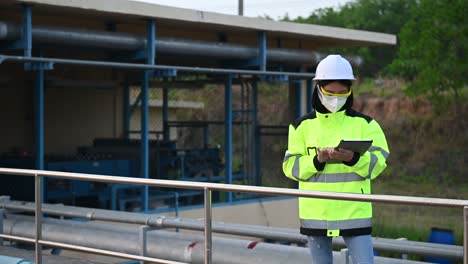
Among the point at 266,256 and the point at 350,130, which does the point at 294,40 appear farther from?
the point at 350,130

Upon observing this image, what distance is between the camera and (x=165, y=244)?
8.92 m

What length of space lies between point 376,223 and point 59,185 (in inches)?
326

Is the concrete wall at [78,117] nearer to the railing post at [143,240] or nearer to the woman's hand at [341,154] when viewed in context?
the railing post at [143,240]

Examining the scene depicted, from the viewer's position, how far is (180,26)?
15.0m

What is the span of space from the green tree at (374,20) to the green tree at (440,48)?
8748 mm

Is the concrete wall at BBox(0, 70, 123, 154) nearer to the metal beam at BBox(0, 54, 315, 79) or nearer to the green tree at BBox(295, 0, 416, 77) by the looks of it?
the metal beam at BBox(0, 54, 315, 79)

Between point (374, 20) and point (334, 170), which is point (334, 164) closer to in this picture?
point (334, 170)

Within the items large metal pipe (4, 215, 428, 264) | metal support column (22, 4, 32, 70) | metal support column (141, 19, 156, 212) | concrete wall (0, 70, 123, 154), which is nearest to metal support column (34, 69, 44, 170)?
metal support column (22, 4, 32, 70)

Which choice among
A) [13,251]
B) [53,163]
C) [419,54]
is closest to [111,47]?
[53,163]

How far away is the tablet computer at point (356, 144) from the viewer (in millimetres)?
4977

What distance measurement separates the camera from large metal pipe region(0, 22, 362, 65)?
1208 centimetres

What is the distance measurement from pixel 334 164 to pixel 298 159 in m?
0.25

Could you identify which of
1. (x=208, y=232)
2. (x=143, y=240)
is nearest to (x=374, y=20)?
(x=143, y=240)

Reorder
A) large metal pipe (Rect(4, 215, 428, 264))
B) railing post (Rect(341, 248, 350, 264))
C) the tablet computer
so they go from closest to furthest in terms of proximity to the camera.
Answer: the tablet computer → railing post (Rect(341, 248, 350, 264)) → large metal pipe (Rect(4, 215, 428, 264))
